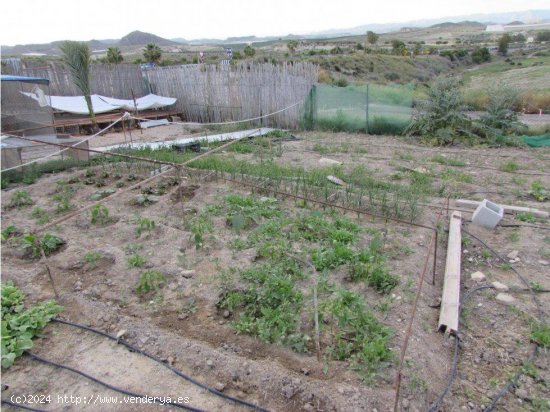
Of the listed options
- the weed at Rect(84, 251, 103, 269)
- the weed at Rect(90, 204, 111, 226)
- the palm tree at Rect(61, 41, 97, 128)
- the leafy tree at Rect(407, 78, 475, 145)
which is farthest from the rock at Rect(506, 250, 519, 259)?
the palm tree at Rect(61, 41, 97, 128)

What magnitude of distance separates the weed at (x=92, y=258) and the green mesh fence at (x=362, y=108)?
702 cm

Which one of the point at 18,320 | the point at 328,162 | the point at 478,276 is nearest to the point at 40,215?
the point at 18,320

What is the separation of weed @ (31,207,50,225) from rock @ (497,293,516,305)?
15.7ft

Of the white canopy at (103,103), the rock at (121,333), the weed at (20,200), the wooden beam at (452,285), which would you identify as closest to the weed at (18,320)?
the rock at (121,333)

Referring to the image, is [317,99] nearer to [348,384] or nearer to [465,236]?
[465,236]

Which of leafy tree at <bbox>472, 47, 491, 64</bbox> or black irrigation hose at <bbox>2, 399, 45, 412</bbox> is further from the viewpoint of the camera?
leafy tree at <bbox>472, 47, 491, 64</bbox>

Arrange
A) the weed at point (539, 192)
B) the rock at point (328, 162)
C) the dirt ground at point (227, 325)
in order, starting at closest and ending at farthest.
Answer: the dirt ground at point (227, 325) < the weed at point (539, 192) < the rock at point (328, 162)

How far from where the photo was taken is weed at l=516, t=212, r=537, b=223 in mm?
4547

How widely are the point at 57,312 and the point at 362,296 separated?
91.5 inches

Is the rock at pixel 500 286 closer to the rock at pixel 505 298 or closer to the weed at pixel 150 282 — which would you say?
the rock at pixel 505 298

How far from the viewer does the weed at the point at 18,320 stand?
8.78 feet

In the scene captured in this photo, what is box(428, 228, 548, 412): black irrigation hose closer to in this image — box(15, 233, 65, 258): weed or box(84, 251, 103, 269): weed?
box(84, 251, 103, 269): weed

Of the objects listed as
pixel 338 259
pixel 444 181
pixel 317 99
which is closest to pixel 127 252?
pixel 338 259

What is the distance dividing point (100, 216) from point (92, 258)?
3.65 ft
